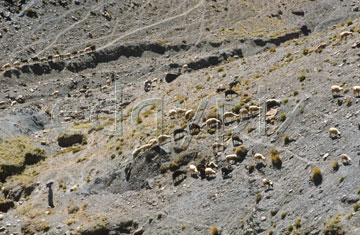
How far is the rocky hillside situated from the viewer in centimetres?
2958

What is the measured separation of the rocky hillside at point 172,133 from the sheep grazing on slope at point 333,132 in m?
0.16

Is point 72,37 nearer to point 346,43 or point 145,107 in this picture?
point 145,107

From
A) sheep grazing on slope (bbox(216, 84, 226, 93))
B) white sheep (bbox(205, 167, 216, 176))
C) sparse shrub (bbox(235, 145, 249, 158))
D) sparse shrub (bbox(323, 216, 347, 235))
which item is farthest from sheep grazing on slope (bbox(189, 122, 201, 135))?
sparse shrub (bbox(323, 216, 347, 235))

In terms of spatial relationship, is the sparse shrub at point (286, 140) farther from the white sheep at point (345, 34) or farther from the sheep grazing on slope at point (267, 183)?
the white sheep at point (345, 34)

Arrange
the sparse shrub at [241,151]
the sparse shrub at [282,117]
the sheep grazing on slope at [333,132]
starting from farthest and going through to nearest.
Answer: the sparse shrub at [282,117], the sparse shrub at [241,151], the sheep grazing on slope at [333,132]

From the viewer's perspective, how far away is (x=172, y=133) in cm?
4303

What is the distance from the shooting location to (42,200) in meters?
40.7

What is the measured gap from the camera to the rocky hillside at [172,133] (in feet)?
97.0

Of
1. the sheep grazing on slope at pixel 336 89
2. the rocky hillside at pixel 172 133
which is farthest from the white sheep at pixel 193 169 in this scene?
the sheep grazing on slope at pixel 336 89

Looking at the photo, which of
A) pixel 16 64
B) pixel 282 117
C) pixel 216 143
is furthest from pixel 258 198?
pixel 16 64

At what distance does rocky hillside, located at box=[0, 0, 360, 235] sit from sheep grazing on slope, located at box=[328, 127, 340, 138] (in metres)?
0.16

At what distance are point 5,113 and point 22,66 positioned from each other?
17.8 m

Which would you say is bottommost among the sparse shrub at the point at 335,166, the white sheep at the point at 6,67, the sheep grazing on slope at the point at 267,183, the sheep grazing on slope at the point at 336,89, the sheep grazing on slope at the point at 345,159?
the white sheep at the point at 6,67

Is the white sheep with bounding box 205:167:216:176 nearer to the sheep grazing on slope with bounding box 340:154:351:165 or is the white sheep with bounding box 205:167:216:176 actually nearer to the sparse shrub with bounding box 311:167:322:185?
the sparse shrub with bounding box 311:167:322:185
